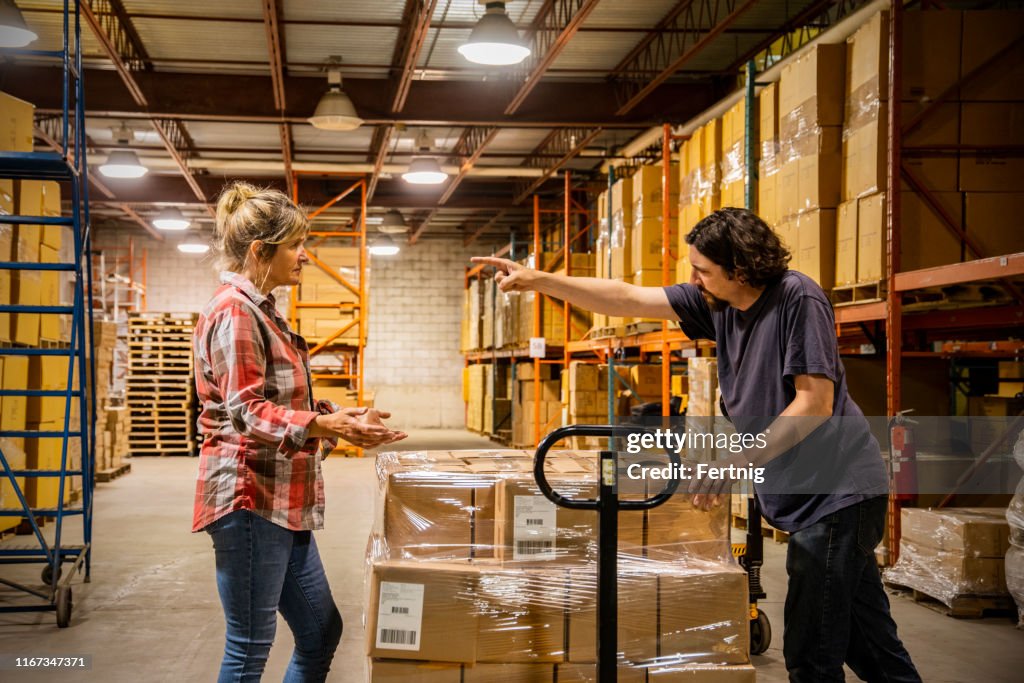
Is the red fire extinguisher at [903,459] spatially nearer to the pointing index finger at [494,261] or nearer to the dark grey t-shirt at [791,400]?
the dark grey t-shirt at [791,400]

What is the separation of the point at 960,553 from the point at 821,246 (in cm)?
224

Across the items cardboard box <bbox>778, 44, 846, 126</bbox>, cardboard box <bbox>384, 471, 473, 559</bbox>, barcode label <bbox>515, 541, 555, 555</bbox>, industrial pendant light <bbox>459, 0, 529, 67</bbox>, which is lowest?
barcode label <bbox>515, 541, 555, 555</bbox>

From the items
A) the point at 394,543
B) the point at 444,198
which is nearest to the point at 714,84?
the point at 444,198

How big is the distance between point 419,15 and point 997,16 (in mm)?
5056

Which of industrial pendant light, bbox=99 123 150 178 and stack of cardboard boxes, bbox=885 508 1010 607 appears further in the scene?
industrial pendant light, bbox=99 123 150 178

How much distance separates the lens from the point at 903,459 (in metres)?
6.51

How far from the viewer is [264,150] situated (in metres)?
16.7

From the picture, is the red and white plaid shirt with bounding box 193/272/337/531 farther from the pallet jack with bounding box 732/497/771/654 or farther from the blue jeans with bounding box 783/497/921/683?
the pallet jack with bounding box 732/497/771/654

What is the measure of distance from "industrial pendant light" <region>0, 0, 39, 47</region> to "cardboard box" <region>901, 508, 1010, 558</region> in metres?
7.52

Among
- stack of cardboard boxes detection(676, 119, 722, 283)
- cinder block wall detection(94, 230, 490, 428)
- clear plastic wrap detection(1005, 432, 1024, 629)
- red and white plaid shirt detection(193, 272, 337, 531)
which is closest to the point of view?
red and white plaid shirt detection(193, 272, 337, 531)

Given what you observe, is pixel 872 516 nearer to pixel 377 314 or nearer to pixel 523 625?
pixel 523 625

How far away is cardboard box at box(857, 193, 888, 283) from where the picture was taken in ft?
20.4

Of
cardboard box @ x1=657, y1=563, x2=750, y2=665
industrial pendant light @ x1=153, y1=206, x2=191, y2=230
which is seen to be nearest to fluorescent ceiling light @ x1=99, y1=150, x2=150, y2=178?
industrial pendant light @ x1=153, y1=206, x2=191, y2=230

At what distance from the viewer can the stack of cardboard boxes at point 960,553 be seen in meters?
5.55
